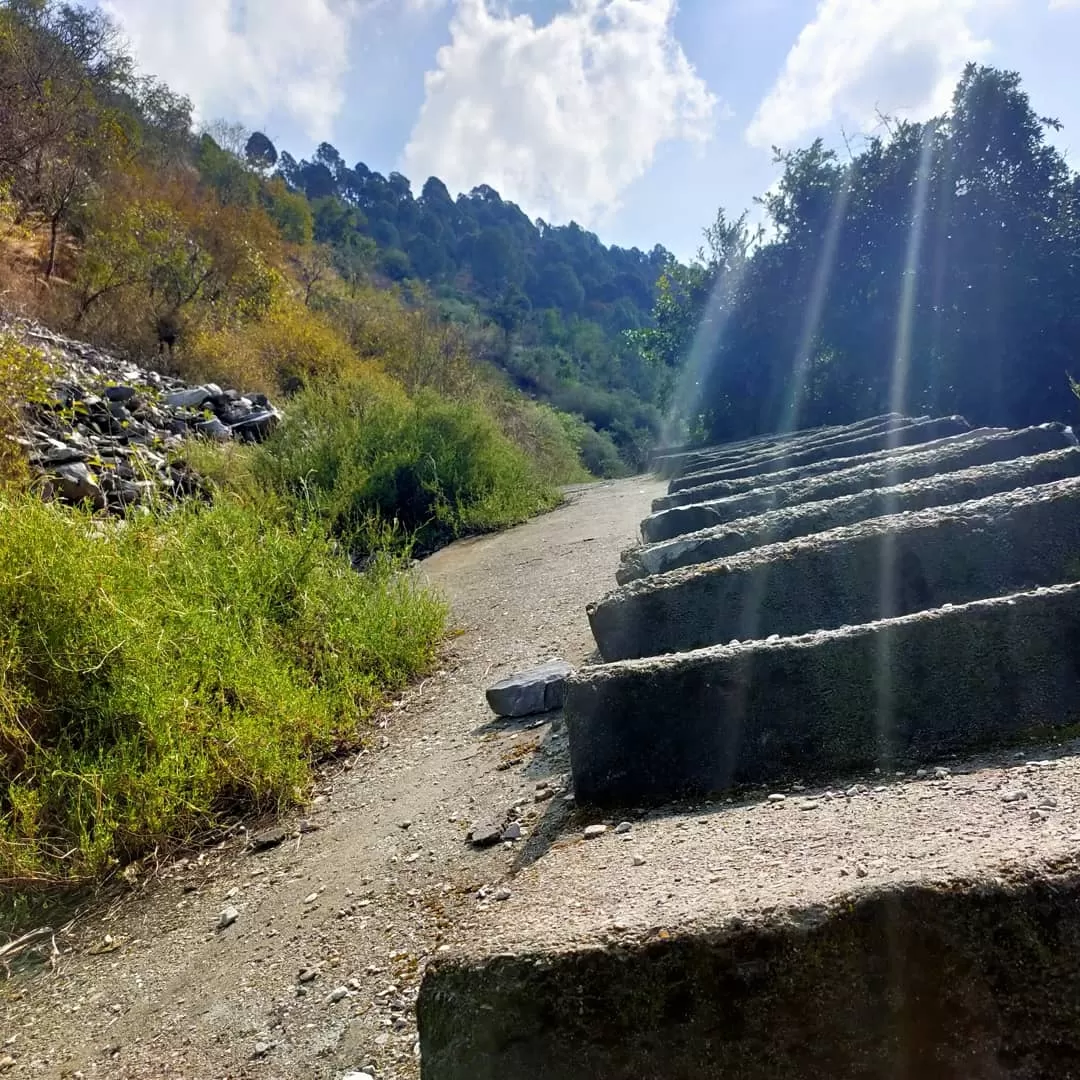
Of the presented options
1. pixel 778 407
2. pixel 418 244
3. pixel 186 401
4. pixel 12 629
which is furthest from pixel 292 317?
pixel 418 244

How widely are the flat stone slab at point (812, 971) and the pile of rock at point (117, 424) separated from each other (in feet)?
12.3

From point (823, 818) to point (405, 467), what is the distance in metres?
7.14

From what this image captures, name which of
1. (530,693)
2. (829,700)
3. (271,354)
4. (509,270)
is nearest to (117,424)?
(271,354)

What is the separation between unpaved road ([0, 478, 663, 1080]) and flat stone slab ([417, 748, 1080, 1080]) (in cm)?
48

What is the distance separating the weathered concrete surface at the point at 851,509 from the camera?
2.17 metres

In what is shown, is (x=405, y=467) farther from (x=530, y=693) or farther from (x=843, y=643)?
(x=843, y=643)

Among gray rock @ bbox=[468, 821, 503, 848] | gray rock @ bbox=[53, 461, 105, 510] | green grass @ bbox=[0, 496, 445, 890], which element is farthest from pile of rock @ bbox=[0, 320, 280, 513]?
gray rock @ bbox=[468, 821, 503, 848]

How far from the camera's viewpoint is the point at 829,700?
4.39 ft

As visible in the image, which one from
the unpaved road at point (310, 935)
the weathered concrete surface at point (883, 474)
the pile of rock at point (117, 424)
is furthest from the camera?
the pile of rock at point (117, 424)

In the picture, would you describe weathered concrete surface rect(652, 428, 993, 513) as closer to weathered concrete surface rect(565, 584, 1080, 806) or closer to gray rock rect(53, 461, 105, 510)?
weathered concrete surface rect(565, 584, 1080, 806)

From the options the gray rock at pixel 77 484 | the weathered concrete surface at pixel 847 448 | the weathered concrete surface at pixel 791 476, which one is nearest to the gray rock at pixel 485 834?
the weathered concrete surface at pixel 791 476

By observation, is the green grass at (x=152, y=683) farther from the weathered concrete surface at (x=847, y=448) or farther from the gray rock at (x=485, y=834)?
the weathered concrete surface at (x=847, y=448)

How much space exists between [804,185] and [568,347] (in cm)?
4013

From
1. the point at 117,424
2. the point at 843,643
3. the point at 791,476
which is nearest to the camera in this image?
the point at 843,643
